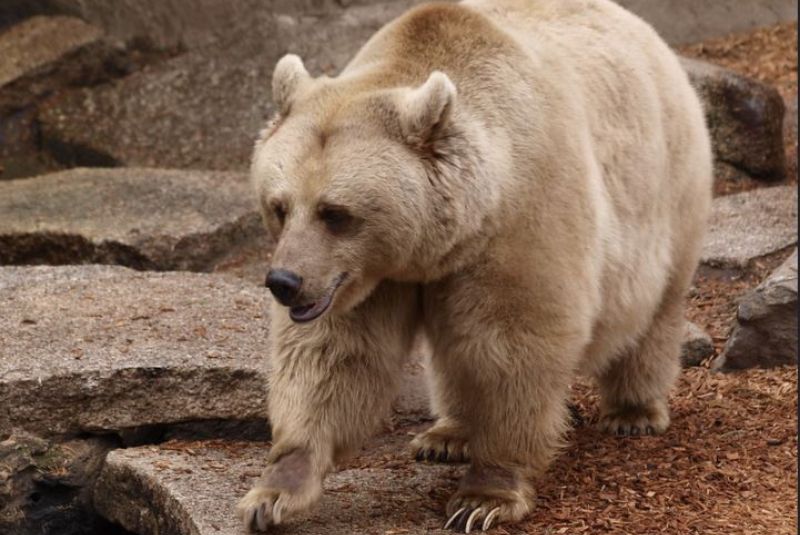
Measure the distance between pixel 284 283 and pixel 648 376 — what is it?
2344mm

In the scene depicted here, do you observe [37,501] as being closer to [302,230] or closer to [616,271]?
[302,230]

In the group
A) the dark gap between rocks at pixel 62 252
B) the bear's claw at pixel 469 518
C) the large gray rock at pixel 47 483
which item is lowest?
the large gray rock at pixel 47 483

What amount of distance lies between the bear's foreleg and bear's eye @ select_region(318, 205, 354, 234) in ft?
1.27

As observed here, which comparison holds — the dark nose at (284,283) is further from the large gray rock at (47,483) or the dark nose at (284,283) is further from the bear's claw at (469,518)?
the large gray rock at (47,483)

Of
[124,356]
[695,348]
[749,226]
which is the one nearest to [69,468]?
[124,356]

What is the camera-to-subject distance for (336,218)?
4402 millimetres

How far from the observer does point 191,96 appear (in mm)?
9969

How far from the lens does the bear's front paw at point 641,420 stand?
6.04 metres

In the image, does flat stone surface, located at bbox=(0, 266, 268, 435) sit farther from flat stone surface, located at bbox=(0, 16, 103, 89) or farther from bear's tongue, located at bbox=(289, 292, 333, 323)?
flat stone surface, located at bbox=(0, 16, 103, 89)

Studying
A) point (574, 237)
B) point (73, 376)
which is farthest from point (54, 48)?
point (574, 237)

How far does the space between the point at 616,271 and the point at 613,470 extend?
0.79 metres

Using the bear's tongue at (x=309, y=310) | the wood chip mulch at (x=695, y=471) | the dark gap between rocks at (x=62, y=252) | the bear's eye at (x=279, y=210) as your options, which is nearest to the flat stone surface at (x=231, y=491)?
the wood chip mulch at (x=695, y=471)

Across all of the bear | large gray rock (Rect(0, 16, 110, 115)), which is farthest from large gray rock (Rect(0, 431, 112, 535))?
large gray rock (Rect(0, 16, 110, 115))

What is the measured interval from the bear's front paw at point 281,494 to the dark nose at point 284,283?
25.6 inches
